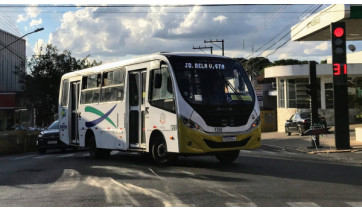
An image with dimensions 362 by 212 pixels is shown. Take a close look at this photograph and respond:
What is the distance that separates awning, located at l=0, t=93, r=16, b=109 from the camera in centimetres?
4241

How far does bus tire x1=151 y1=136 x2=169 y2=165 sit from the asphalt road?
22cm

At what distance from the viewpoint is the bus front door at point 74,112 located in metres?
16.6

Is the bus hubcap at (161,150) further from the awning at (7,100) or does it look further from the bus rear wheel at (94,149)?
the awning at (7,100)

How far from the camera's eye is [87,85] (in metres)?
15.7

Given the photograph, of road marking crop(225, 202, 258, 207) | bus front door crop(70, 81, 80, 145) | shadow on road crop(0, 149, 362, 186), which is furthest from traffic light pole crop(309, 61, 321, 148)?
road marking crop(225, 202, 258, 207)

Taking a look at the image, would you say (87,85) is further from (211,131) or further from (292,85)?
(292,85)

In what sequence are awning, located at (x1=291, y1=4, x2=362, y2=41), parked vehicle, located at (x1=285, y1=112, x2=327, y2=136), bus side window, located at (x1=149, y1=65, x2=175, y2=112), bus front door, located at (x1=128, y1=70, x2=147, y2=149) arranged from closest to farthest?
bus side window, located at (x1=149, y1=65, x2=175, y2=112), bus front door, located at (x1=128, y1=70, x2=147, y2=149), awning, located at (x1=291, y1=4, x2=362, y2=41), parked vehicle, located at (x1=285, y1=112, x2=327, y2=136)

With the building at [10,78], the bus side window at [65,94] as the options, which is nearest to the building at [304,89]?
the bus side window at [65,94]

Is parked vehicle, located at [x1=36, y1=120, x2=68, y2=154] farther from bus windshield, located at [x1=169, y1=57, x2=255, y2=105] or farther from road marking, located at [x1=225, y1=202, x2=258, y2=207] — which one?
road marking, located at [x1=225, y1=202, x2=258, y2=207]

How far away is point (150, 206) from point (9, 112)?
1884 inches

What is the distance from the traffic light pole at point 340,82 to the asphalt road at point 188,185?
5.19 metres

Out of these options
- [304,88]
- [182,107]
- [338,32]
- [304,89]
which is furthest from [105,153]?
[304,89]

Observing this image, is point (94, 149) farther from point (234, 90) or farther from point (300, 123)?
point (300, 123)

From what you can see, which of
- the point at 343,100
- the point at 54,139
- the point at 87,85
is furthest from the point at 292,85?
the point at 87,85
